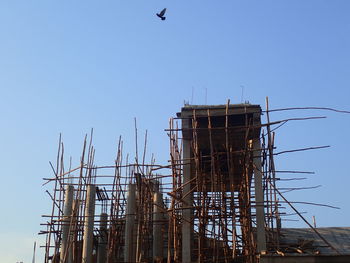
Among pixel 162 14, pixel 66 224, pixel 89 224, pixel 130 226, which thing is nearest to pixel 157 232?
pixel 130 226

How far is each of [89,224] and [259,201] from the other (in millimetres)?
5992

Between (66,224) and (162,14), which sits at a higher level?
(162,14)

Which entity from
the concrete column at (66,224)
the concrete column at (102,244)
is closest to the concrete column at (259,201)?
the concrete column at (66,224)

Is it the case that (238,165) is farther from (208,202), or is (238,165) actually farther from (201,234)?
(201,234)

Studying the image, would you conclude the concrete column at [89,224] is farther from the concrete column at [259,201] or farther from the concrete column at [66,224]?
the concrete column at [259,201]

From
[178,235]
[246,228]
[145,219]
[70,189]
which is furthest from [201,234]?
[70,189]

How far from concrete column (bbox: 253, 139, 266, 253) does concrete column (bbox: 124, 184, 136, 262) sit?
4635mm

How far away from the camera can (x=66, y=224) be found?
714 inches

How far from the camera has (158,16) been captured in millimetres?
15008

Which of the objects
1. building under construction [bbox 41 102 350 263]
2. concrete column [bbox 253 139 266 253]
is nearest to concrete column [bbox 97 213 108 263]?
building under construction [bbox 41 102 350 263]

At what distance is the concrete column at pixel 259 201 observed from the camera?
14.6m

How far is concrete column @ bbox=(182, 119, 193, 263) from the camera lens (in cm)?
1487

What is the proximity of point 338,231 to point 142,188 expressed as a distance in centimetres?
821

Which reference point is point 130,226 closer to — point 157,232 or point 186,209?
point 157,232
